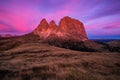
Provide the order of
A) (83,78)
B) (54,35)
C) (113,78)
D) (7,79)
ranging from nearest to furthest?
1. (7,79)
2. (83,78)
3. (113,78)
4. (54,35)

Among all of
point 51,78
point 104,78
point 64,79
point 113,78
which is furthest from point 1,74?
point 113,78

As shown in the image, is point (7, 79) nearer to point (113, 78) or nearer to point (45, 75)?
point (45, 75)

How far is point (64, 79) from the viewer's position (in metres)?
12.1

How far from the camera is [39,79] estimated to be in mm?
11938

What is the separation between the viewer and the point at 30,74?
520 inches

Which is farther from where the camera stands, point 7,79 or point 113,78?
point 113,78

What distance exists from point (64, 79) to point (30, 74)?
3.59 m

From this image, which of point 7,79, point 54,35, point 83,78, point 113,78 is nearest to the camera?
point 7,79

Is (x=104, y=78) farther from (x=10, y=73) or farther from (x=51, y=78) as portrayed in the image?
(x=10, y=73)

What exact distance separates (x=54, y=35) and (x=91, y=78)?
179 meters

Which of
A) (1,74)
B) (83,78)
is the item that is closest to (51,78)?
(83,78)

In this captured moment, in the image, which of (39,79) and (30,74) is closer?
(39,79)

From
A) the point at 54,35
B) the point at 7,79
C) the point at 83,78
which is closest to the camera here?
the point at 7,79

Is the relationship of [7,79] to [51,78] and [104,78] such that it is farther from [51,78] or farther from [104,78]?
[104,78]
